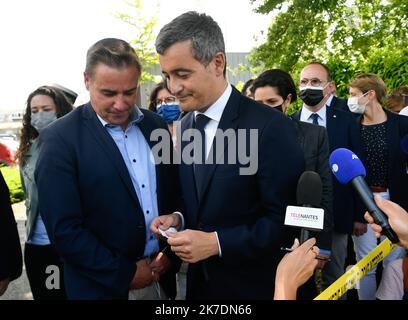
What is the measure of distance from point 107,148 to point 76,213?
0.36 meters

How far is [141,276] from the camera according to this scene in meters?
2.15

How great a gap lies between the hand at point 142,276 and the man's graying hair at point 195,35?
1098 mm

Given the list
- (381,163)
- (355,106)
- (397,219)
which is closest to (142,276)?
(397,219)

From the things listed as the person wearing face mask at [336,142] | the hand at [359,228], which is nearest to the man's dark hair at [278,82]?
the person wearing face mask at [336,142]

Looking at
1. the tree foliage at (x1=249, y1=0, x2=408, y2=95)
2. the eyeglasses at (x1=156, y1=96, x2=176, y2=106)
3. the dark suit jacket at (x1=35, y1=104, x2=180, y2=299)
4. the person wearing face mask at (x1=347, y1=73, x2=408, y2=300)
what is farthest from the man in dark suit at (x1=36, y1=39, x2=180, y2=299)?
the tree foliage at (x1=249, y1=0, x2=408, y2=95)

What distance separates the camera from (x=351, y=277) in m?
1.76

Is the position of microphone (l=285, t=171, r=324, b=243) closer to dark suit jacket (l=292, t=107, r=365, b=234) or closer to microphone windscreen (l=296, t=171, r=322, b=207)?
microphone windscreen (l=296, t=171, r=322, b=207)

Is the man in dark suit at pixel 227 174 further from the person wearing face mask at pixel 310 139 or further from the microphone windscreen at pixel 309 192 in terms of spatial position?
the person wearing face mask at pixel 310 139

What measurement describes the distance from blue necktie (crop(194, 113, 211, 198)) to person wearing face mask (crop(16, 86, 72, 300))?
156cm

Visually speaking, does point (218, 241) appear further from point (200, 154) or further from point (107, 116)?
point (107, 116)

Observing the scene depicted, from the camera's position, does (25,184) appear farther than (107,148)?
Yes

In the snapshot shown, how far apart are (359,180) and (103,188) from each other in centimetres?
120

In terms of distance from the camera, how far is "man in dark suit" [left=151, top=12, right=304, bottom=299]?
1.86 metres
